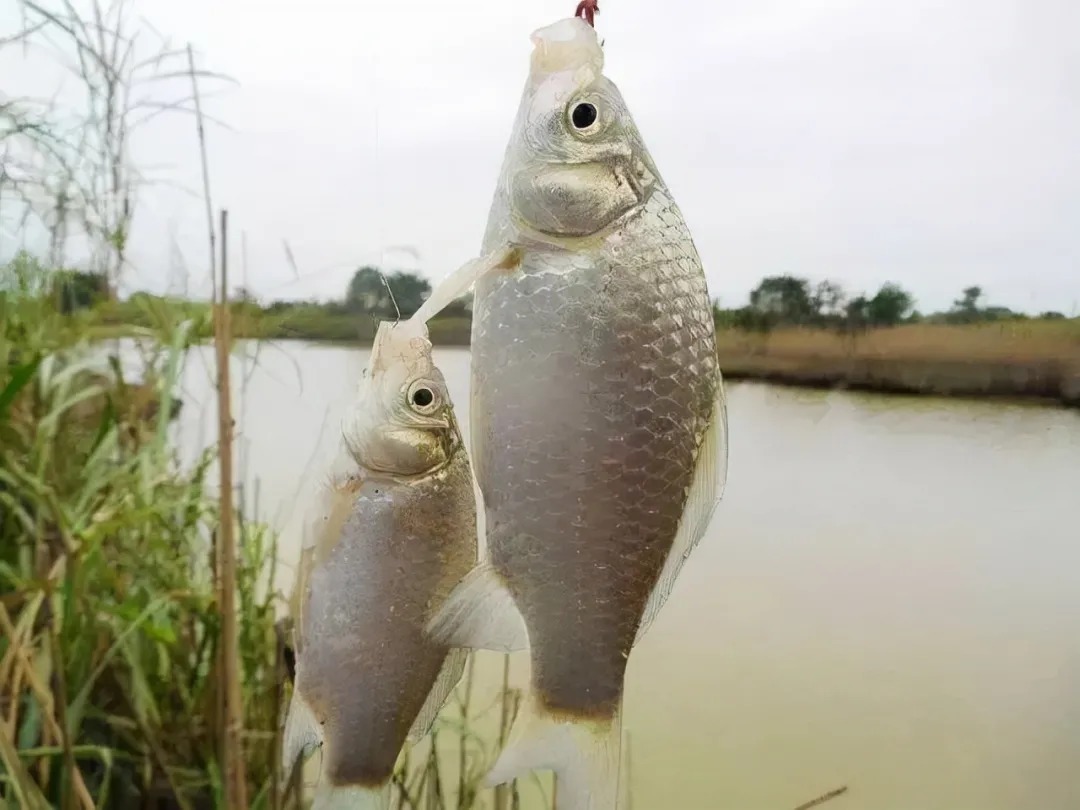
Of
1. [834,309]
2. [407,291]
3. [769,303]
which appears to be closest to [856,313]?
[834,309]

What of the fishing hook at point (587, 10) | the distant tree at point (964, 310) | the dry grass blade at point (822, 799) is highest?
the fishing hook at point (587, 10)

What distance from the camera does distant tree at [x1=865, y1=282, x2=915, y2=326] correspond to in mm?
1028

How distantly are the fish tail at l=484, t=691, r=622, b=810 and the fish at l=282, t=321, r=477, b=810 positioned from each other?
10cm

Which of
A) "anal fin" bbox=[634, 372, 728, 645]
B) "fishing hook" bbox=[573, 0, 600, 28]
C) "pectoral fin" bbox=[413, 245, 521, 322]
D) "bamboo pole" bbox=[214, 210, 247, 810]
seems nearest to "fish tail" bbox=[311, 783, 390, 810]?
"bamboo pole" bbox=[214, 210, 247, 810]

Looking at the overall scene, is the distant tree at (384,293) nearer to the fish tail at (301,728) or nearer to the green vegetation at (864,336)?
the green vegetation at (864,336)

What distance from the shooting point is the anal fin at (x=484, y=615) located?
598mm

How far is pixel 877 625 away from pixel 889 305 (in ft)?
1.57

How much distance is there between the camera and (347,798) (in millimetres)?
645

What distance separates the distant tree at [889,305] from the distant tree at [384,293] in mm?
609

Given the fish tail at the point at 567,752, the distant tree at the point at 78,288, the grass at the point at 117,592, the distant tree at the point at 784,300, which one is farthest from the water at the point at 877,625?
the distant tree at the point at 78,288

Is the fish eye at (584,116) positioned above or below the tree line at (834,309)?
above

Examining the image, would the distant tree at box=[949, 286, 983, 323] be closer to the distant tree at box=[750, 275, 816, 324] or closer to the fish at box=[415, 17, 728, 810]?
the distant tree at box=[750, 275, 816, 324]

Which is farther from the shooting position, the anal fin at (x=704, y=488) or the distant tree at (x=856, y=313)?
the distant tree at (x=856, y=313)

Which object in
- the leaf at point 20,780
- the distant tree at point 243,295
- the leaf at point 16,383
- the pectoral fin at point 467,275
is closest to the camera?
the pectoral fin at point 467,275
